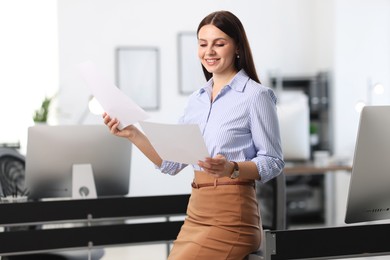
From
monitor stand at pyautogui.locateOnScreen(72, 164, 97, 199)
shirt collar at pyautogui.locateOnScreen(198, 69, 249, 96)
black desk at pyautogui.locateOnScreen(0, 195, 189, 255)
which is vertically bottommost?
black desk at pyautogui.locateOnScreen(0, 195, 189, 255)

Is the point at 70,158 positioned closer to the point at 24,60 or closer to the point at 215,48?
the point at 215,48

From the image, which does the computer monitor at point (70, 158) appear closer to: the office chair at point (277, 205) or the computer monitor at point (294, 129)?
the office chair at point (277, 205)

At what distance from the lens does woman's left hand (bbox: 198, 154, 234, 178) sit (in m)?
2.14

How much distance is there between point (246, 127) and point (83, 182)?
126 centimetres

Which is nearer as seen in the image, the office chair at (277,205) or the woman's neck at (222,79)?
the woman's neck at (222,79)

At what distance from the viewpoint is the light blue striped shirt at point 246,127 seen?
7.62 feet

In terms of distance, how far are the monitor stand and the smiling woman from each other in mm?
4227

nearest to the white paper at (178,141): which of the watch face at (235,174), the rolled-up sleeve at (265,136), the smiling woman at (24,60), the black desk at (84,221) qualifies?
the watch face at (235,174)

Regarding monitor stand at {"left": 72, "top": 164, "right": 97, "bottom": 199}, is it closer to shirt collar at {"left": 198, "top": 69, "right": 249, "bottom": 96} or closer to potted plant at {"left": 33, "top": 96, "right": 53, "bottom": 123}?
shirt collar at {"left": 198, "top": 69, "right": 249, "bottom": 96}

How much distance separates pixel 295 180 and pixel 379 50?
1849 mm

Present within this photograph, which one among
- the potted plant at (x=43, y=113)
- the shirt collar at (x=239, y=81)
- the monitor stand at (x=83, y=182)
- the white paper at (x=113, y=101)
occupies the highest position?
the shirt collar at (x=239, y=81)

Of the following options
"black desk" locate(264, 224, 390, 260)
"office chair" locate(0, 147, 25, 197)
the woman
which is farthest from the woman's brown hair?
"office chair" locate(0, 147, 25, 197)

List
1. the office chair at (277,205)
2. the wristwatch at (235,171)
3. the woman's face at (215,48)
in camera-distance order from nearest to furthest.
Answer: the wristwatch at (235,171) < the woman's face at (215,48) < the office chair at (277,205)

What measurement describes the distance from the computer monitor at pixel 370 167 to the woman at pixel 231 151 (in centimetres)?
26
